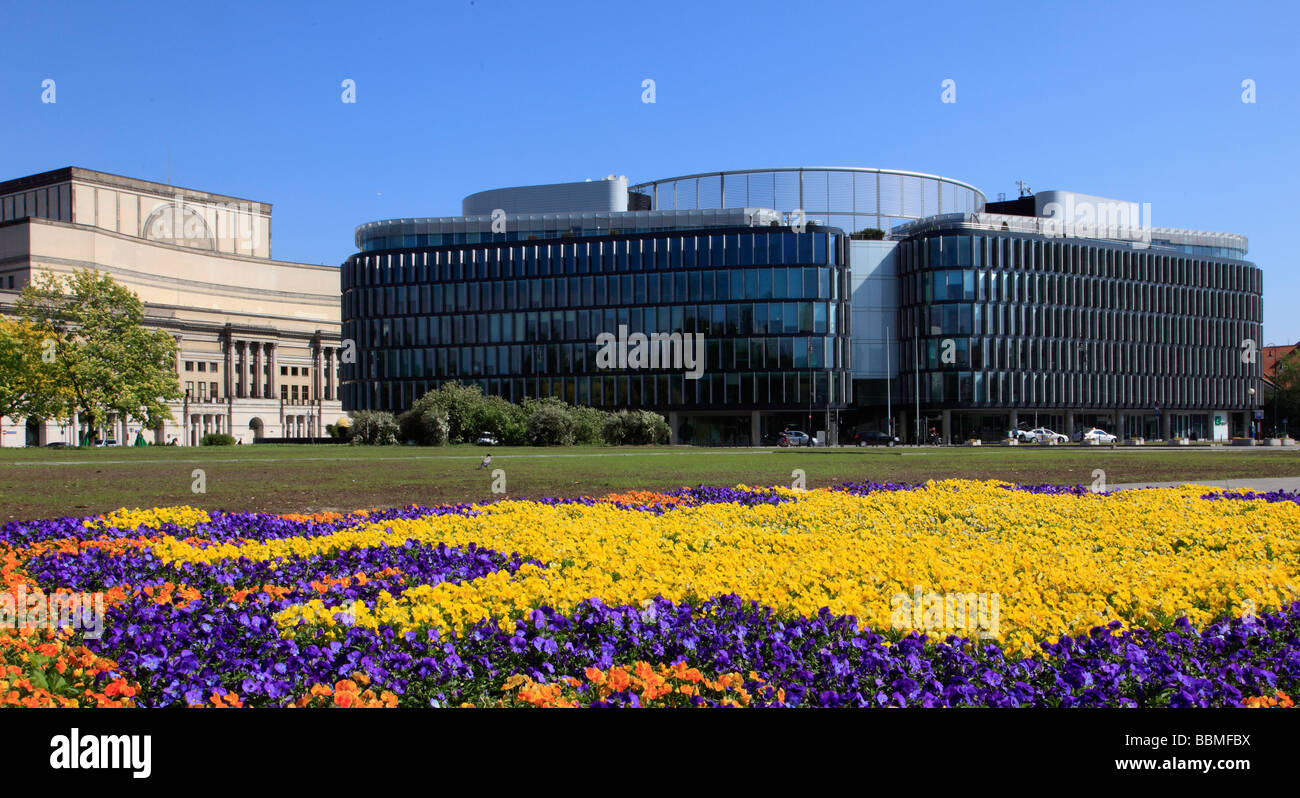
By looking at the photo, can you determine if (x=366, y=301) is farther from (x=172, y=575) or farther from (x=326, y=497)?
(x=172, y=575)

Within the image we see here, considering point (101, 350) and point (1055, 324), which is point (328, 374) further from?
point (1055, 324)

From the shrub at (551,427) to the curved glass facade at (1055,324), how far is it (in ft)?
160

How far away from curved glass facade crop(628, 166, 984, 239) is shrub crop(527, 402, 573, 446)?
5261 centimetres

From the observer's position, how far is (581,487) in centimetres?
Answer: 2558

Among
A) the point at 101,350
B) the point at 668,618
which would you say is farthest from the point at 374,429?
the point at 668,618

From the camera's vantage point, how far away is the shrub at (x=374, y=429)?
2987 inches

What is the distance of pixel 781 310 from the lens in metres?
98.8

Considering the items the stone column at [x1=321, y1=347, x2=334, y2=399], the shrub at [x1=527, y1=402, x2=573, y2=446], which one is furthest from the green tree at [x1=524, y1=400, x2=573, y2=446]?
the stone column at [x1=321, y1=347, x2=334, y2=399]

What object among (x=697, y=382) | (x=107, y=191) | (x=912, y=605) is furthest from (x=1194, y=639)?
(x=107, y=191)

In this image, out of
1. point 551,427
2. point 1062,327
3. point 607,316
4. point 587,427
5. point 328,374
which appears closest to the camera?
point 551,427

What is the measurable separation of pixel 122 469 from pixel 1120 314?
106 meters

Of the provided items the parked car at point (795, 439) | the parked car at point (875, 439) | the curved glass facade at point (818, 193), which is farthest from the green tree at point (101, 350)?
the curved glass facade at point (818, 193)

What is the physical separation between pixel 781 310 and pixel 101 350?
57.8m

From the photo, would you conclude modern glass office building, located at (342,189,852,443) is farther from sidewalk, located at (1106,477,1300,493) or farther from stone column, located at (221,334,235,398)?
sidewalk, located at (1106,477,1300,493)
